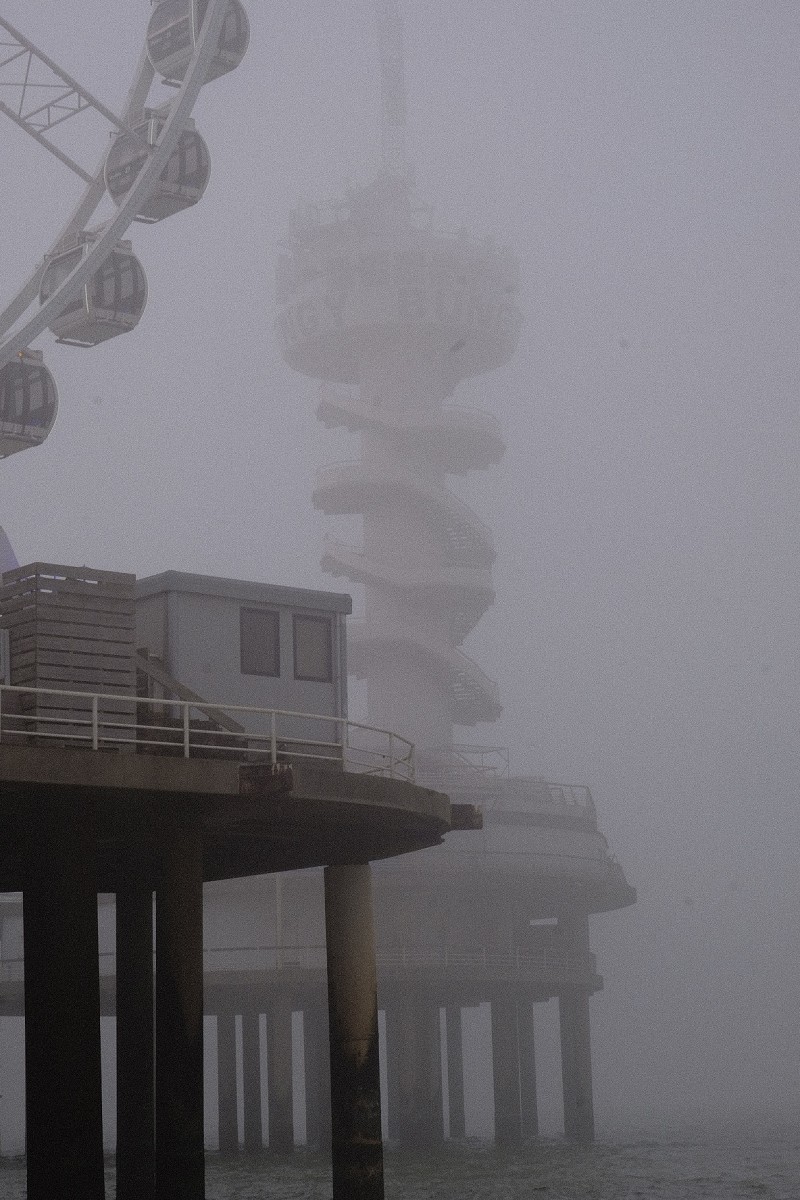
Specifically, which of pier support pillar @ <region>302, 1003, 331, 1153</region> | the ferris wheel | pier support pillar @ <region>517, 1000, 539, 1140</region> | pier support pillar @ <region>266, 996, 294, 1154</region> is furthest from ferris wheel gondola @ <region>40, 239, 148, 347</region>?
pier support pillar @ <region>517, 1000, 539, 1140</region>

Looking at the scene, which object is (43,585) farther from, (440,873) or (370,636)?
(370,636)

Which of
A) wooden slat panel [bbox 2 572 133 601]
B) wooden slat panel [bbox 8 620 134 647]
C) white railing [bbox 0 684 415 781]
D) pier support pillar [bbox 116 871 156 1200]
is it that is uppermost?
wooden slat panel [bbox 2 572 133 601]

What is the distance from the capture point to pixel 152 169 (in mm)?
53844

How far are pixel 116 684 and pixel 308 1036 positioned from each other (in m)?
55.8

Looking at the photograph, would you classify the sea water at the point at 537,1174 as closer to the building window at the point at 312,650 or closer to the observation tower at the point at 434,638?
the observation tower at the point at 434,638

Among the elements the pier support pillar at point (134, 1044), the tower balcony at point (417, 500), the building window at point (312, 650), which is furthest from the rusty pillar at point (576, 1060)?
the building window at point (312, 650)

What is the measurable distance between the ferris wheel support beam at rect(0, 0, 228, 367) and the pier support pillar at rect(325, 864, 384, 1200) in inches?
989

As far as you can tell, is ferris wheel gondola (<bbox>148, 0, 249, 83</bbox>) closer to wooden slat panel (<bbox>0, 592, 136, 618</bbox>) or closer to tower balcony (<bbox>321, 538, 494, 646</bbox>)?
wooden slat panel (<bbox>0, 592, 136, 618</bbox>)

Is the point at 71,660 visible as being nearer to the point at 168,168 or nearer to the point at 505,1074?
the point at 168,168

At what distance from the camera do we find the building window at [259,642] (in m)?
34.7

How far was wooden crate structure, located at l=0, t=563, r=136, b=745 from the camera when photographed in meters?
29.0

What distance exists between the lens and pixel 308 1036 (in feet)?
271

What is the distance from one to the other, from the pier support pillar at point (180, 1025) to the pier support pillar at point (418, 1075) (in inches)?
1795

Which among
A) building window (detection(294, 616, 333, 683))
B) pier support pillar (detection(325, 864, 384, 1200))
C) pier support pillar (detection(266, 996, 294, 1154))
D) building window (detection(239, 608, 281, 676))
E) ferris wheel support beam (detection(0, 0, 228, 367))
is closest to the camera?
pier support pillar (detection(325, 864, 384, 1200))
